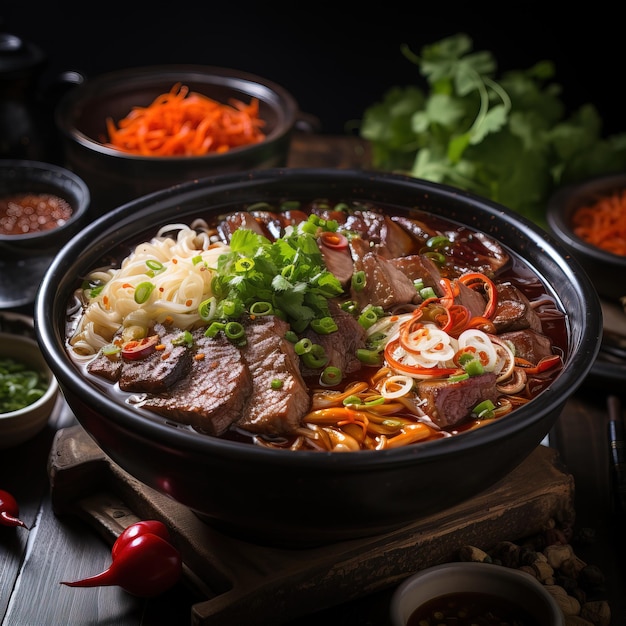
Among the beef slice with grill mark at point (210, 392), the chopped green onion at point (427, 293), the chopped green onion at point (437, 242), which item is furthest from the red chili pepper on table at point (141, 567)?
the chopped green onion at point (437, 242)

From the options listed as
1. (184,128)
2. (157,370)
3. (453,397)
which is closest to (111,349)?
(157,370)

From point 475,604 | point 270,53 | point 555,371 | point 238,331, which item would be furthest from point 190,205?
point 270,53

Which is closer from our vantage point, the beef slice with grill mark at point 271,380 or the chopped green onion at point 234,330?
the beef slice with grill mark at point 271,380

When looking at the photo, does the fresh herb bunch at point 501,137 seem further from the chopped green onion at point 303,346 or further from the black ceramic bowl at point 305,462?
the chopped green onion at point 303,346

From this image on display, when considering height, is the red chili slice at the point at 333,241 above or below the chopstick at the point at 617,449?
above

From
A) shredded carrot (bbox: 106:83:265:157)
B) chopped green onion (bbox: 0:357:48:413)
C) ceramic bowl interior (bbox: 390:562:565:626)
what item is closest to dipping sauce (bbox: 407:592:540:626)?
ceramic bowl interior (bbox: 390:562:565:626)
